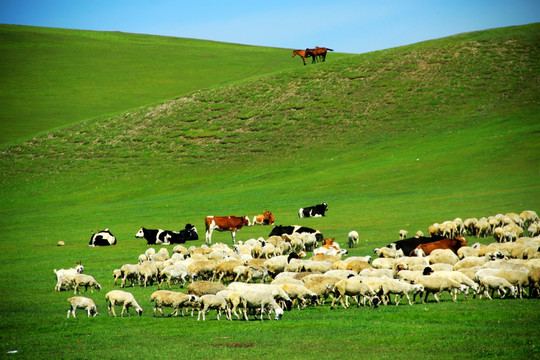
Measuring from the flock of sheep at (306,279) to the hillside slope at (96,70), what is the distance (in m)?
73.0

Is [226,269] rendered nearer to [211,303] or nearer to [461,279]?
[211,303]

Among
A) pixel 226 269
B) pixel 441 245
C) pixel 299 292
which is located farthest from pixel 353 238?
pixel 299 292

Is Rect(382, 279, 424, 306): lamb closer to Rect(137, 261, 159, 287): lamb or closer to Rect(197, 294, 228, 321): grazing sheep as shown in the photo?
Rect(197, 294, 228, 321): grazing sheep

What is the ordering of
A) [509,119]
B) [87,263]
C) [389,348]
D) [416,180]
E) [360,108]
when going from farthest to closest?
[360,108], [509,119], [416,180], [87,263], [389,348]

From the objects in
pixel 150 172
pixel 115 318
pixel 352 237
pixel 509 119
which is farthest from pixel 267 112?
pixel 115 318

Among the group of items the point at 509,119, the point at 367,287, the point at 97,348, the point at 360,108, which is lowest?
the point at 97,348

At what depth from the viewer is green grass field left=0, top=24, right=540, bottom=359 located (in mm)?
12875

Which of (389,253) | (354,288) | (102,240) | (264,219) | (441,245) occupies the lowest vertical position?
(354,288)

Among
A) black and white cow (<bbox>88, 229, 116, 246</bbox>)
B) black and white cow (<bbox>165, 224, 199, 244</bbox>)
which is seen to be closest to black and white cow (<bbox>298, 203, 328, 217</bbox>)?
black and white cow (<bbox>165, 224, 199, 244</bbox>)

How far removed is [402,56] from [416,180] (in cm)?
4669

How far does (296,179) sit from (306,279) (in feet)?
115

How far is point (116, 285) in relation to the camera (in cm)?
2052

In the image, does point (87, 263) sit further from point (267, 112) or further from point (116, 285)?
point (267, 112)

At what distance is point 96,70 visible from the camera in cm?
12462
